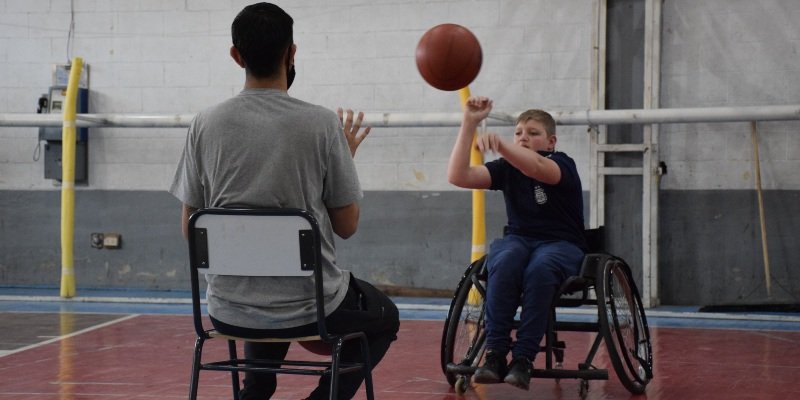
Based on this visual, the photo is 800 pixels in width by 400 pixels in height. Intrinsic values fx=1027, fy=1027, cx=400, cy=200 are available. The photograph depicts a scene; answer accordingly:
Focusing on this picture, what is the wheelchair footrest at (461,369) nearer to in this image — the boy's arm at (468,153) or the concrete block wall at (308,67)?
the boy's arm at (468,153)

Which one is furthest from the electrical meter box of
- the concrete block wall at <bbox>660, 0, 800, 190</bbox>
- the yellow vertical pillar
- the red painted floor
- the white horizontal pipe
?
the concrete block wall at <bbox>660, 0, 800, 190</bbox>

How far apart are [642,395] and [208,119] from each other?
2.31m

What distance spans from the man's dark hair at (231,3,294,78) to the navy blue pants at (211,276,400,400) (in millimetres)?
587

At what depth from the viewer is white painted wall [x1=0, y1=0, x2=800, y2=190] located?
23.0 ft

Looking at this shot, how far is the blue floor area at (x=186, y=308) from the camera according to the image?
6.29 m

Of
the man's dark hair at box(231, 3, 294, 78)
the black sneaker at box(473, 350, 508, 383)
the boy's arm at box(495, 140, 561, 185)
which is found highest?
the man's dark hair at box(231, 3, 294, 78)

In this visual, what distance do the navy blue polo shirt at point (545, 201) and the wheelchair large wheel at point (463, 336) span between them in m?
0.26

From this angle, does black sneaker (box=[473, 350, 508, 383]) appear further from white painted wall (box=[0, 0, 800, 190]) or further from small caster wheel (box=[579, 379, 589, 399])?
white painted wall (box=[0, 0, 800, 190])

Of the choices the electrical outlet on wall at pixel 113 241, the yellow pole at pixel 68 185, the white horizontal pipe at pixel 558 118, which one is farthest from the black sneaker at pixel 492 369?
the electrical outlet on wall at pixel 113 241

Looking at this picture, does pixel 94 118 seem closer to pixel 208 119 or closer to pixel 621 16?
pixel 621 16

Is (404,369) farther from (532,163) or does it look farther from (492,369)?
(532,163)

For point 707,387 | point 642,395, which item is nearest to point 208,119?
point 642,395

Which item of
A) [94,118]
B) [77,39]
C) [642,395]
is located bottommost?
[642,395]

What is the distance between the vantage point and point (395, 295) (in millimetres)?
7703
